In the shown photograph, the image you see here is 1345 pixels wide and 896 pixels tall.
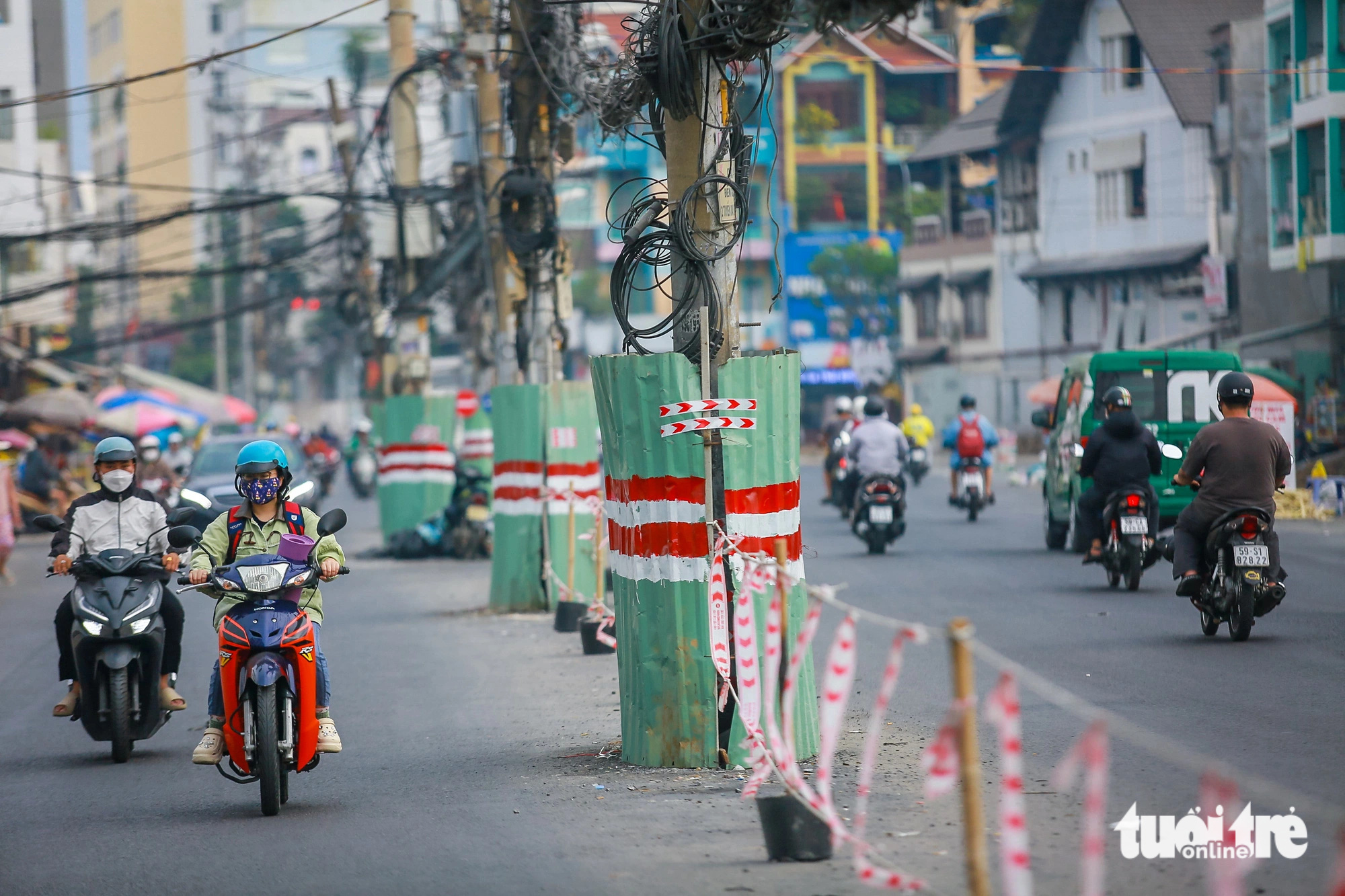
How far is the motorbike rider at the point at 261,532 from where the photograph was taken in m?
7.97

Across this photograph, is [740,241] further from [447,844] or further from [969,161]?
[969,161]

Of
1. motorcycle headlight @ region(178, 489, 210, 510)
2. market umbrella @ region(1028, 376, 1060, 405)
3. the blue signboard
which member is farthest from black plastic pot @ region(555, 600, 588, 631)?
the blue signboard

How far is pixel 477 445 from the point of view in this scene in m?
28.1

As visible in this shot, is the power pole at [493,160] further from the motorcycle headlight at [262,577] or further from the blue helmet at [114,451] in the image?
the motorcycle headlight at [262,577]

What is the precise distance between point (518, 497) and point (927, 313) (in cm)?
4723

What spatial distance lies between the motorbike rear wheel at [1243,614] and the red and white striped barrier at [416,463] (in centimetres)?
1576

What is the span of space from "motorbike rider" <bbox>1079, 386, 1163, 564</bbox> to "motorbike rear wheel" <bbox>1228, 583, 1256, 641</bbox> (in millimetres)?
3586

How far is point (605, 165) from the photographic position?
231 ft

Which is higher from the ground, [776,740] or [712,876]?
[776,740]

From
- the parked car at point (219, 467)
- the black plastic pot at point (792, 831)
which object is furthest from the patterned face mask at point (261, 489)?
the parked car at point (219, 467)

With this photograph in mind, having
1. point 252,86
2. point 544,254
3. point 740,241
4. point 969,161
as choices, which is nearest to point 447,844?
point 740,241

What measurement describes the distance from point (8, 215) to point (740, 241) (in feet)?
146

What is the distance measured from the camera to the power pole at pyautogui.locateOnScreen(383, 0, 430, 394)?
25328 mm

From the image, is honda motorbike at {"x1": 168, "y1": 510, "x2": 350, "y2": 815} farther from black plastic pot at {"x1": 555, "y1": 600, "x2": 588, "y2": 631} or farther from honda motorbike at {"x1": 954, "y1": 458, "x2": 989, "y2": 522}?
honda motorbike at {"x1": 954, "y1": 458, "x2": 989, "y2": 522}
